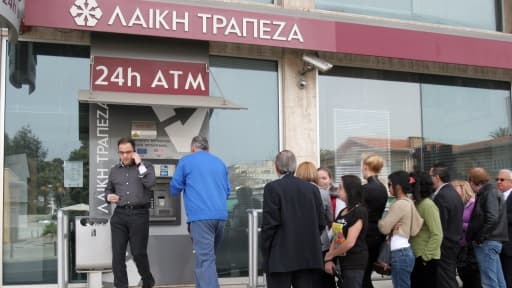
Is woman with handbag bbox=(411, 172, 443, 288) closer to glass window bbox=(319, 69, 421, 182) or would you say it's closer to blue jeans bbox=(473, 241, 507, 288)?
blue jeans bbox=(473, 241, 507, 288)

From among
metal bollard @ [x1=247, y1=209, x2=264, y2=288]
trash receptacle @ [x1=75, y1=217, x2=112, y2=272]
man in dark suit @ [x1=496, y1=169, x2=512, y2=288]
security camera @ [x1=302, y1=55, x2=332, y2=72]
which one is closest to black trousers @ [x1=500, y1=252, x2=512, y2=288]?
man in dark suit @ [x1=496, y1=169, x2=512, y2=288]

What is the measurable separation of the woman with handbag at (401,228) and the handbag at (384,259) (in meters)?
0.07

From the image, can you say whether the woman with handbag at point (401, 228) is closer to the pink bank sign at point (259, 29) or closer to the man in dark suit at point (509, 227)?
the man in dark suit at point (509, 227)

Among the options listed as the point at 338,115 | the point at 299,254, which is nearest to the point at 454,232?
the point at 299,254

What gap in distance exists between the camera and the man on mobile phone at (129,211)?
6.07 m

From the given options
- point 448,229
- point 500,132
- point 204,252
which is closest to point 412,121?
point 500,132

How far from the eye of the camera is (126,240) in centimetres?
615

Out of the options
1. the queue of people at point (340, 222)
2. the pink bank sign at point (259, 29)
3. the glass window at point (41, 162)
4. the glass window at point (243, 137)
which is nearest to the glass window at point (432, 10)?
the pink bank sign at point (259, 29)

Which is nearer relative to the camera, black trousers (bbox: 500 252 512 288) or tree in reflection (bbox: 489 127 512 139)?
black trousers (bbox: 500 252 512 288)

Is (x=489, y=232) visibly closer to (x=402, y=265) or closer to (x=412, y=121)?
(x=402, y=265)

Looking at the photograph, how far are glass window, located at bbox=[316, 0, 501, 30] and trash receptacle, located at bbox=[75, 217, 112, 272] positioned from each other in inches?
174

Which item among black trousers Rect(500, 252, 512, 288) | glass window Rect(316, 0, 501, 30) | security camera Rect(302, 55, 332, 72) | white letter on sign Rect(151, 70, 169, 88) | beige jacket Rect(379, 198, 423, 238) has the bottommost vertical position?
black trousers Rect(500, 252, 512, 288)

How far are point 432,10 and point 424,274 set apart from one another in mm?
4784

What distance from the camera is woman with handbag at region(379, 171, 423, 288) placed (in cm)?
547
